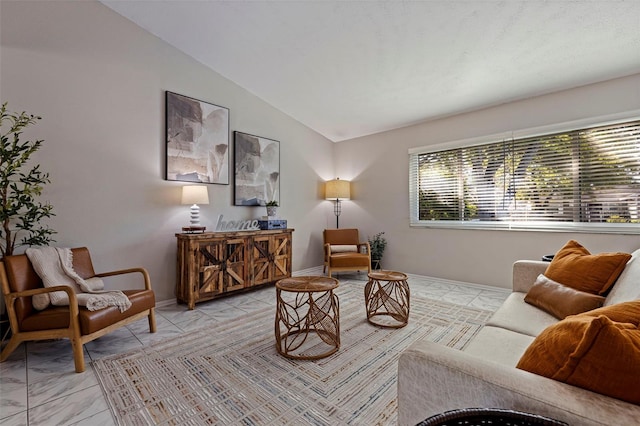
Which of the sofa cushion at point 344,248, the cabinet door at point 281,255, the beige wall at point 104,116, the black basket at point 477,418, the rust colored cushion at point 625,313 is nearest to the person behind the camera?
the black basket at point 477,418

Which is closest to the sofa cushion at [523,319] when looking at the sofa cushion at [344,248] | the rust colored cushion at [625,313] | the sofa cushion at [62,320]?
the rust colored cushion at [625,313]

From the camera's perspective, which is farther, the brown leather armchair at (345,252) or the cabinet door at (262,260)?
the brown leather armchair at (345,252)

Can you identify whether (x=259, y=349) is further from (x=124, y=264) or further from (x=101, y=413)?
(x=124, y=264)

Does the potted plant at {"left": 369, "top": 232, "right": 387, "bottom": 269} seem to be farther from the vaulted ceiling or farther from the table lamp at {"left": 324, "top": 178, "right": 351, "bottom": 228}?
the vaulted ceiling

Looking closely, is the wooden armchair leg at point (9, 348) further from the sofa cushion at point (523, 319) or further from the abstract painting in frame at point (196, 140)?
the sofa cushion at point (523, 319)

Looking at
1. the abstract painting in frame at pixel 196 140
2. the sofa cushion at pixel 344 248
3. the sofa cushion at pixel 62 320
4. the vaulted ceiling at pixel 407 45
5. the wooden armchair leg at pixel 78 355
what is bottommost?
the wooden armchair leg at pixel 78 355

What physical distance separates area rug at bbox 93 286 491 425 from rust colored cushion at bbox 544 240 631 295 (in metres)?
0.92

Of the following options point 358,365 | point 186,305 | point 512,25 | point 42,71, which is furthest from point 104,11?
point 358,365

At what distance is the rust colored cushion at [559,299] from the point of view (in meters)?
1.67

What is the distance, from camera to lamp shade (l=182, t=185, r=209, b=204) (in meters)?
3.47

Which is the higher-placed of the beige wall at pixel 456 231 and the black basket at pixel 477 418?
the beige wall at pixel 456 231

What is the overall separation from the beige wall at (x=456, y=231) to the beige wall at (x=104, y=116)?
267cm

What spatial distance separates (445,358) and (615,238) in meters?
3.63

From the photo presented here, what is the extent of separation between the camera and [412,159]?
16.0ft
